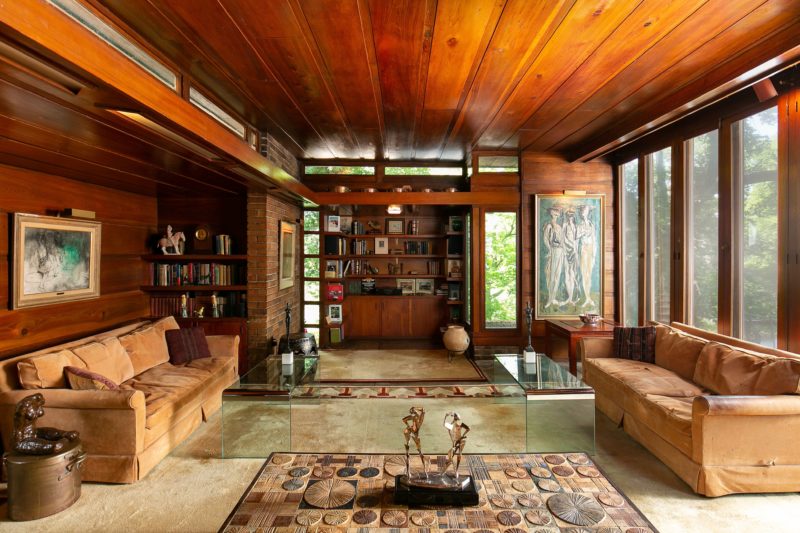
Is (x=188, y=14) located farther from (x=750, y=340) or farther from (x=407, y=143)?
(x=750, y=340)

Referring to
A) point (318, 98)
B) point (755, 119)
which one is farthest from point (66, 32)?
point (755, 119)

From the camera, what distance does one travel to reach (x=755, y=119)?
11.5 ft

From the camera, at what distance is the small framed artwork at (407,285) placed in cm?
693

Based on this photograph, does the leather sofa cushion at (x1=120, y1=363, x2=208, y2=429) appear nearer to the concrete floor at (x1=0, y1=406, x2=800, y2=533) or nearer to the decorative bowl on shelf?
the concrete floor at (x1=0, y1=406, x2=800, y2=533)

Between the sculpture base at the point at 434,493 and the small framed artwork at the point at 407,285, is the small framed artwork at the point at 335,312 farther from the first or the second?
the sculpture base at the point at 434,493

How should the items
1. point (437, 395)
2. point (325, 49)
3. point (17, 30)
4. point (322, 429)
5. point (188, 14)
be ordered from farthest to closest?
point (437, 395) → point (322, 429) → point (325, 49) → point (188, 14) → point (17, 30)

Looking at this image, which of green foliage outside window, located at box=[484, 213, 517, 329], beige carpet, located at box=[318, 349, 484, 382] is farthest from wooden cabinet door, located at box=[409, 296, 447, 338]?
green foliage outside window, located at box=[484, 213, 517, 329]

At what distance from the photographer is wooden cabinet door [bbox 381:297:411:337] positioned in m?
6.84

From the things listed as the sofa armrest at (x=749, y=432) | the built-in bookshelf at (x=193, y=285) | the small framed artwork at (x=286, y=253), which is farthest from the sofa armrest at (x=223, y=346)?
the sofa armrest at (x=749, y=432)

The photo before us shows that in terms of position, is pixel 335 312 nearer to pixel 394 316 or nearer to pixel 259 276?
pixel 394 316

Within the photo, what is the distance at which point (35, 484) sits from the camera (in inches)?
89.0

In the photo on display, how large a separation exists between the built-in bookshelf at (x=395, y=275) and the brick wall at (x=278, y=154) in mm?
976

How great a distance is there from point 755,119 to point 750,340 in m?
1.82

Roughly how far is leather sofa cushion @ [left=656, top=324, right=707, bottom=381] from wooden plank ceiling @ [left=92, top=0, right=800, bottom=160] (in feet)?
6.48
